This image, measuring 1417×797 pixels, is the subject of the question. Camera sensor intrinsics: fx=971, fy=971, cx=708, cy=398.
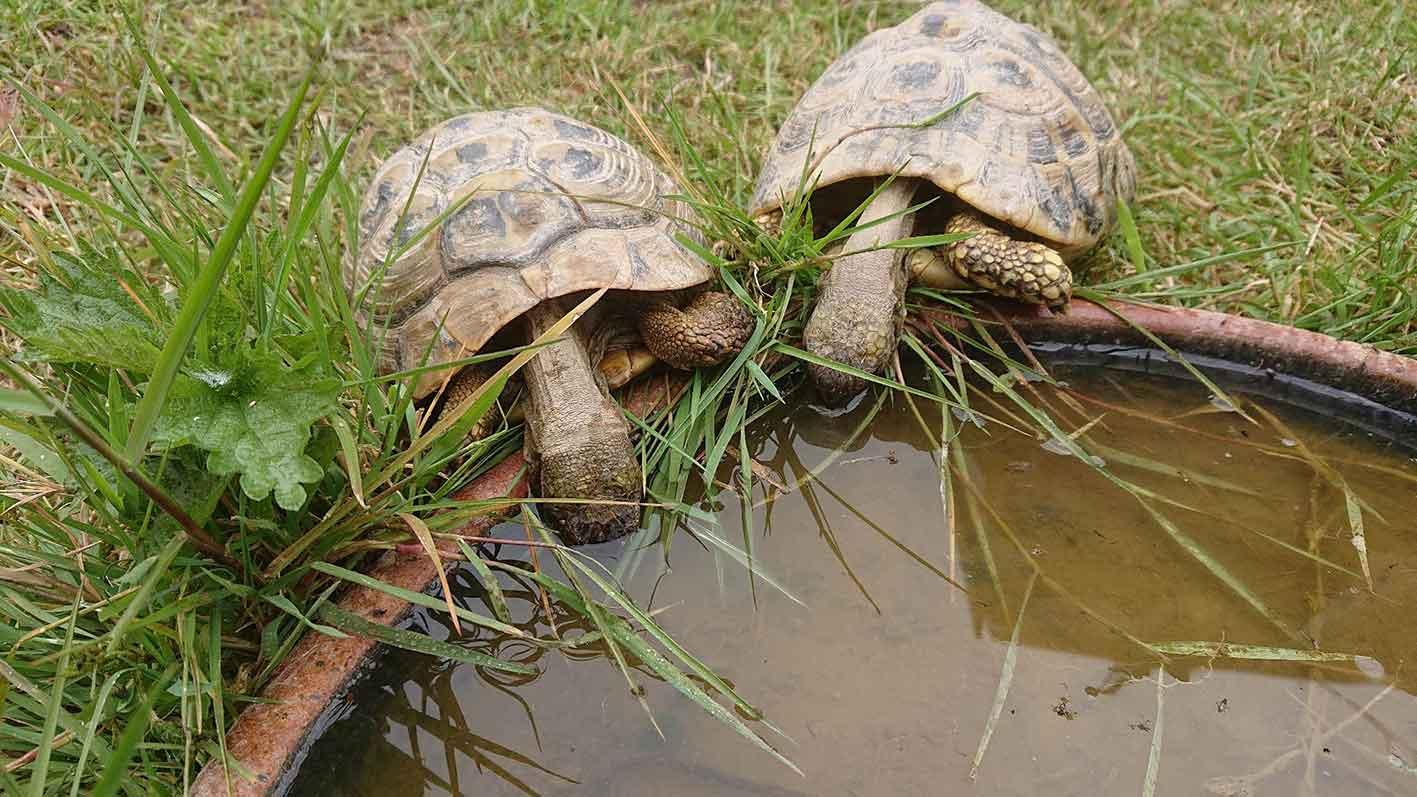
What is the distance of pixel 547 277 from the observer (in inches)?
92.9

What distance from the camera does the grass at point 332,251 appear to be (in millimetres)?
1688

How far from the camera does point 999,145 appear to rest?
9.05ft

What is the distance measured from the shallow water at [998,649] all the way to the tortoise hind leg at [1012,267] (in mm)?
388

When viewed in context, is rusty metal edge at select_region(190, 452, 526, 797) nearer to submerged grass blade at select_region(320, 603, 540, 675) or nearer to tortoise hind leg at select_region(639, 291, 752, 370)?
submerged grass blade at select_region(320, 603, 540, 675)

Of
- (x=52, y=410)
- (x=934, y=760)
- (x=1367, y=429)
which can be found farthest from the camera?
(x=1367, y=429)

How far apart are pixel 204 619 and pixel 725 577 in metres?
1.05

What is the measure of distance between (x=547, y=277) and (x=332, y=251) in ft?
2.31

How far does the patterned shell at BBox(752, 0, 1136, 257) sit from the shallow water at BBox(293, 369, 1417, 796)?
28.6 inches

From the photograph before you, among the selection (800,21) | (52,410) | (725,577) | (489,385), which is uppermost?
(52,410)

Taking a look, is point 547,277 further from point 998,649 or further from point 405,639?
point 998,649

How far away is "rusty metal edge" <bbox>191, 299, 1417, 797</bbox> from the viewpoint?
1.71m

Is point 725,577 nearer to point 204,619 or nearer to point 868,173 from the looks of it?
point 204,619

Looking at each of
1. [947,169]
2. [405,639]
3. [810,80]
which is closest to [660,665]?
[405,639]

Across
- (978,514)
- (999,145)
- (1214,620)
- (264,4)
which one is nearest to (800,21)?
(999,145)
